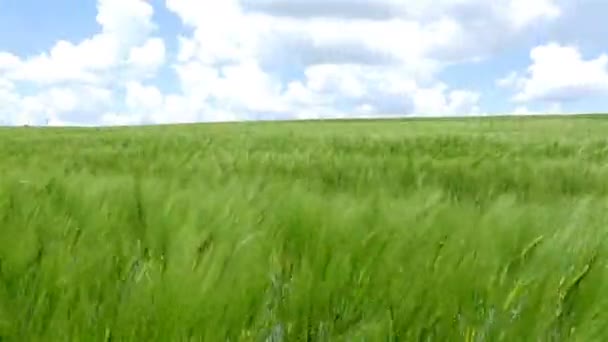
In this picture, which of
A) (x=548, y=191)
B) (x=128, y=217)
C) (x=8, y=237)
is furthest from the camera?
(x=548, y=191)

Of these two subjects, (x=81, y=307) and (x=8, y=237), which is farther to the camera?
(x=8, y=237)

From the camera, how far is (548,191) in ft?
13.1

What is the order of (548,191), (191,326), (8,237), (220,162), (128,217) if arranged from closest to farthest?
(191,326) → (8,237) → (128,217) → (548,191) → (220,162)

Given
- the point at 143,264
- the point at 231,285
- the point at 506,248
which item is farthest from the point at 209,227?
the point at 506,248

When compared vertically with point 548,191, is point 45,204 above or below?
above

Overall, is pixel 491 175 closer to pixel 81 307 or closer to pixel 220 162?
pixel 220 162

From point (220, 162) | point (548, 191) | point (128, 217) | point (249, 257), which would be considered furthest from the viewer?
point (220, 162)

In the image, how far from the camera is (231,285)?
119 cm

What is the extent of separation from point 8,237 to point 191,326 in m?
0.51

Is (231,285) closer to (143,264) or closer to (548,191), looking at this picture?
(143,264)

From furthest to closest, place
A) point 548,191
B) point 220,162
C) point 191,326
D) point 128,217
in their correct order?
point 220,162 → point 548,191 → point 128,217 → point 191,326

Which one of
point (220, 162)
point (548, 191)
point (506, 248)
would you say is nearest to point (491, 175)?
point (548, 191)

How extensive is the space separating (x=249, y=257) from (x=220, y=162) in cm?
306

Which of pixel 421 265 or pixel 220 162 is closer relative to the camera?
pixel 421 265
